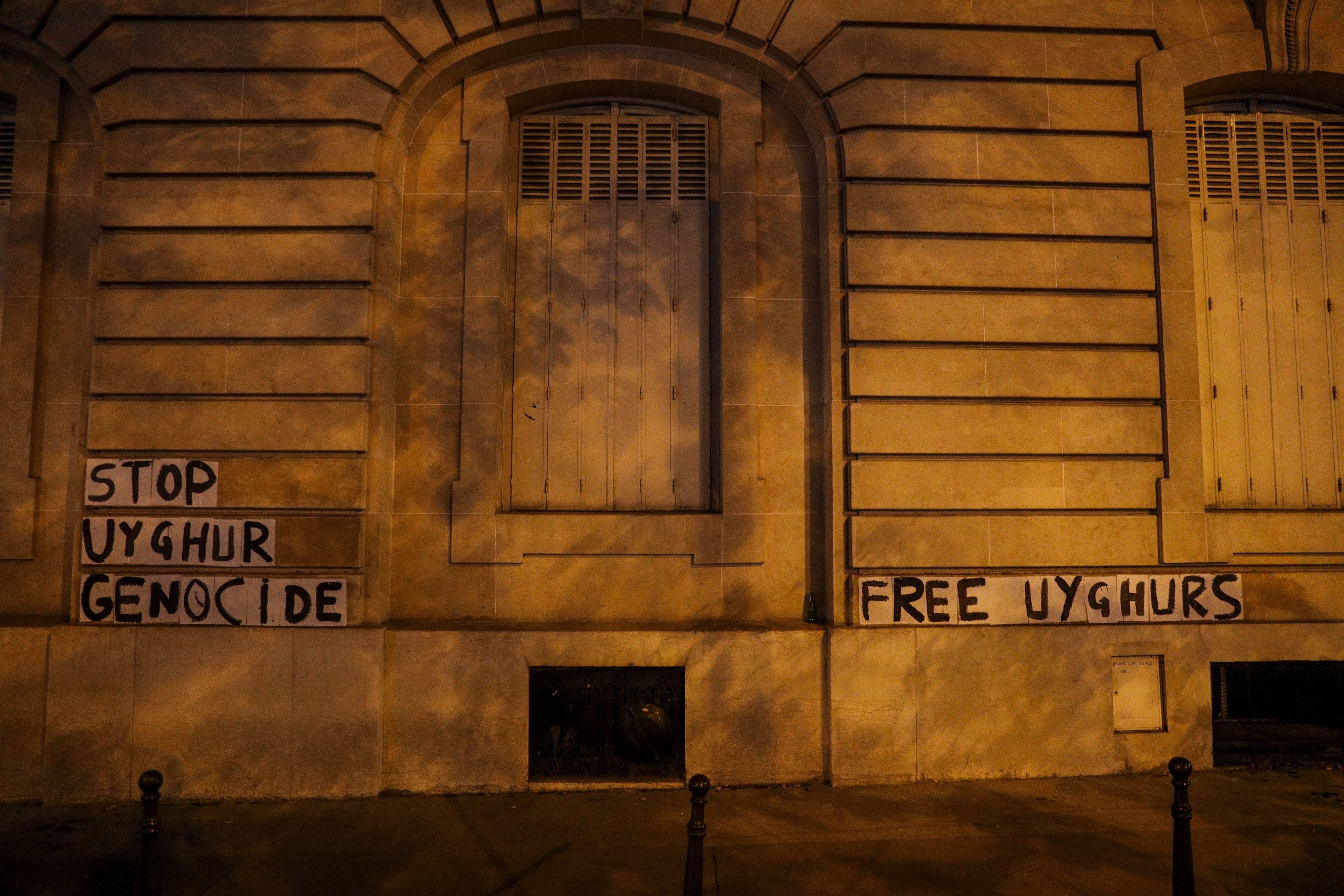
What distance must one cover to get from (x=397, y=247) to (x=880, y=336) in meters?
4.79

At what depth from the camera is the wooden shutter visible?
8.03m

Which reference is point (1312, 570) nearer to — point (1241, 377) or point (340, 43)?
point (1241, 377)

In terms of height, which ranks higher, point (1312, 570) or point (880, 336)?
point (880, 336)

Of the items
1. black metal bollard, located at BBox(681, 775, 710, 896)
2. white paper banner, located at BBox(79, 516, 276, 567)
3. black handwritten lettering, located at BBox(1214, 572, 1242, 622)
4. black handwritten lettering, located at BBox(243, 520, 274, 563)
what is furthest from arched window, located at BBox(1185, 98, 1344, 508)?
white paper banner, located at BBox(79, 516, 276, 567)

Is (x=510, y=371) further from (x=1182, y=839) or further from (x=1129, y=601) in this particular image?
(x=1182, y=839)

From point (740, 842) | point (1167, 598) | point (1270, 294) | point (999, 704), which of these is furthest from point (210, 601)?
point (1270, 294)

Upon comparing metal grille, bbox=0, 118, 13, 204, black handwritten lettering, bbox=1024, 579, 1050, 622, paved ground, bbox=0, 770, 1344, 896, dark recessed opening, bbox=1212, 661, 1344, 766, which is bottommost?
paved ground, bbox=0, 770, 1344, 896

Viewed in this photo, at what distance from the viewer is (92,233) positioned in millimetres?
7793

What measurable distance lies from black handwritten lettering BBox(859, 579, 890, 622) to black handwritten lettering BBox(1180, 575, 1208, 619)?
2.86 meters

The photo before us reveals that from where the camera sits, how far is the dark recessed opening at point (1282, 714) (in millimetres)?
7789

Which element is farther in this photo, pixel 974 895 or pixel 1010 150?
pixel 1010 150

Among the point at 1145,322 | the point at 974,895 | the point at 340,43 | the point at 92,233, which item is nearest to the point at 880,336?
the point at 1145,322

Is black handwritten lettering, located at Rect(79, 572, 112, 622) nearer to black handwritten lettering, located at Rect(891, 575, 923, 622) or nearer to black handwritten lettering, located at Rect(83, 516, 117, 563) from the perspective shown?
black handwritten lettering, located at Rect(83, 516, 117, 563)

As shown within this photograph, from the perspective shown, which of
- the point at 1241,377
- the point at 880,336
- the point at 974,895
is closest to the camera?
the point at 974,895
